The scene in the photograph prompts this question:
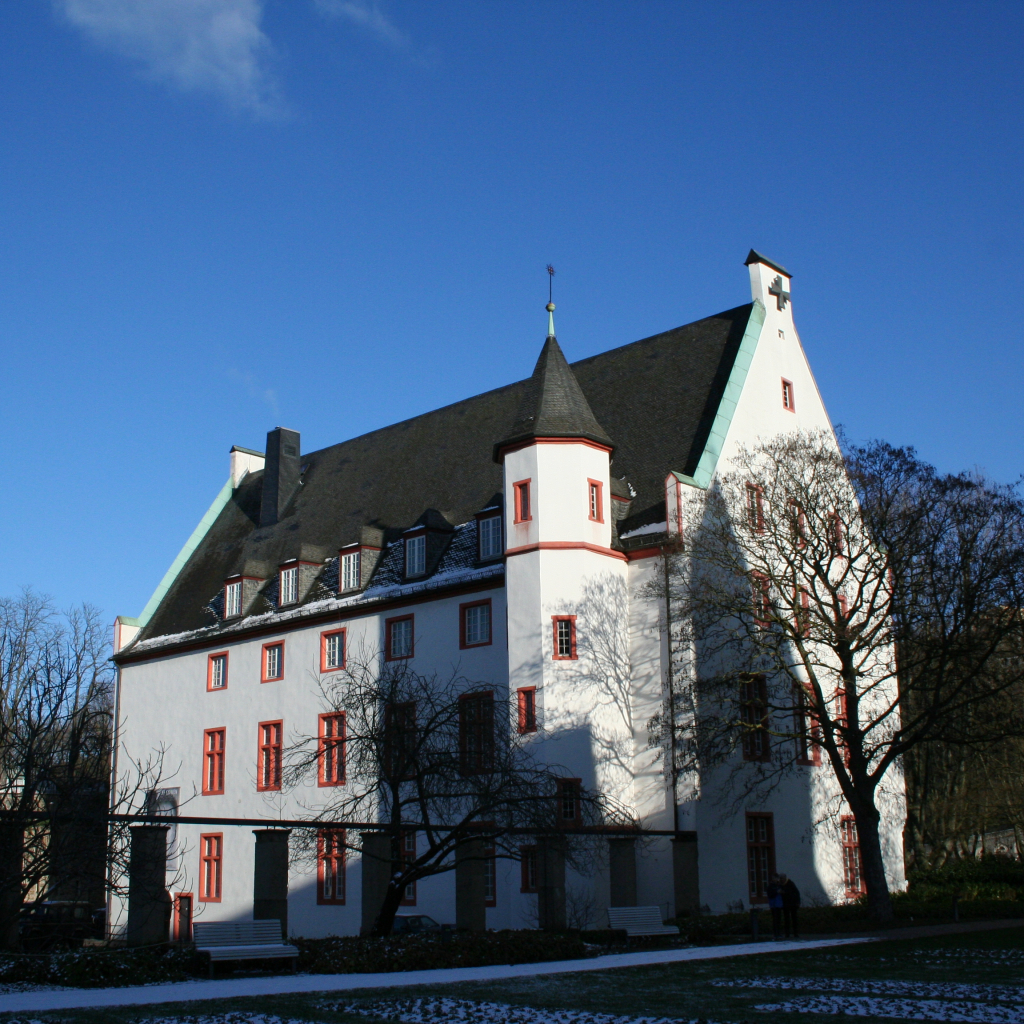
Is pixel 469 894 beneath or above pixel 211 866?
above

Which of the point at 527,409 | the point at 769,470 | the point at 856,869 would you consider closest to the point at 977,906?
the point at 856,869

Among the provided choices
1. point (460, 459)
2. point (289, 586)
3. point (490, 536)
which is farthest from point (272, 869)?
point (460, 459)

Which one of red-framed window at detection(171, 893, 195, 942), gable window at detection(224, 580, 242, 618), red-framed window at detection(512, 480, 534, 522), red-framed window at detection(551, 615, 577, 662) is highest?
red-framed window at detection(512, 480, 534, 522)

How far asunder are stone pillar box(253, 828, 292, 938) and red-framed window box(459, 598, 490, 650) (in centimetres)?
1042

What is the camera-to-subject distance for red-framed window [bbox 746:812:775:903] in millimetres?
28906

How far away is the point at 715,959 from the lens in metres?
17.3

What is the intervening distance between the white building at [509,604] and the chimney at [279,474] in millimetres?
159

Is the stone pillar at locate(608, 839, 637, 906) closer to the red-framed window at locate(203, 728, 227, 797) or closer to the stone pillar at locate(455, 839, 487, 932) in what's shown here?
the stone pillar at locate(455, 839, 487, 932)

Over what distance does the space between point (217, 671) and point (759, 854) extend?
19.0 m

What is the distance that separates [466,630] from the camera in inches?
1255

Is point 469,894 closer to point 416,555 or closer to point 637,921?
point 637,921

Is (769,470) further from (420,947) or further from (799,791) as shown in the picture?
(420,947)

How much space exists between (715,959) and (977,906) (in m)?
14.9

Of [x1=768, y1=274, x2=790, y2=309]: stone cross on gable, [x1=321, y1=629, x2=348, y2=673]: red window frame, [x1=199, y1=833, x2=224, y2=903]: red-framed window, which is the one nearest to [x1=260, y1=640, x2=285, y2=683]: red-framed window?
[x1=321, y1=629, x2=348, y2=673]: red window frame
